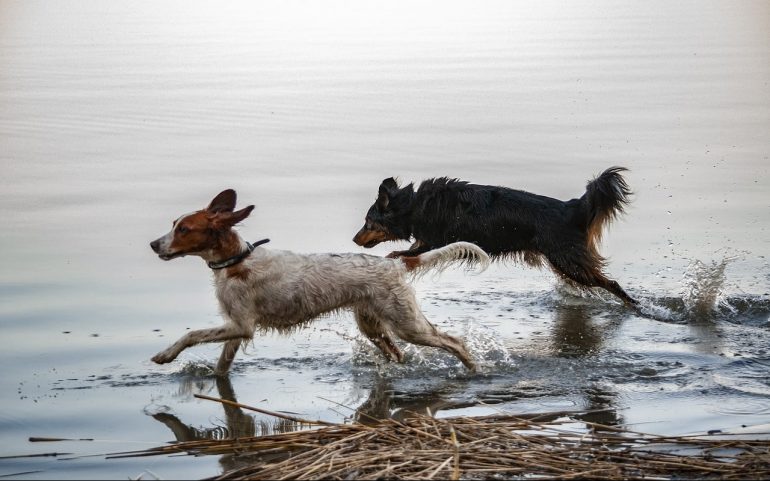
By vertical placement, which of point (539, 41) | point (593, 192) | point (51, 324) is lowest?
point (51, 324)

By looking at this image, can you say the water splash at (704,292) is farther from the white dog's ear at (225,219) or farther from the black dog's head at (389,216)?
the white dog's ear at (225,219)

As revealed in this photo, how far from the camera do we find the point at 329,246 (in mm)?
10133

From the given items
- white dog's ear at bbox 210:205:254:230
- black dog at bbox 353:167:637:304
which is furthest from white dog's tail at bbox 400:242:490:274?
black dog at bbox 353:167:637:304

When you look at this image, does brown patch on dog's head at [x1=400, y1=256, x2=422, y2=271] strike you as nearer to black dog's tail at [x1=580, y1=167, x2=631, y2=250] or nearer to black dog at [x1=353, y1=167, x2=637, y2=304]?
black dog at [x1=353, y1=167, x2=637, y2=304]

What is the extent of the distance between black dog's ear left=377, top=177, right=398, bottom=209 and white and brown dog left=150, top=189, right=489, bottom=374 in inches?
73.2

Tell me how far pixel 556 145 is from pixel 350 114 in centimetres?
305

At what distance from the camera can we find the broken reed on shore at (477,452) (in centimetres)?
531

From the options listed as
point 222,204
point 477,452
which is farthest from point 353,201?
point 477,452

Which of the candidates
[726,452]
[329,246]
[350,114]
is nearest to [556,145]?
[350,114]

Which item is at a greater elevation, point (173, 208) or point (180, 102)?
point (180, 102)

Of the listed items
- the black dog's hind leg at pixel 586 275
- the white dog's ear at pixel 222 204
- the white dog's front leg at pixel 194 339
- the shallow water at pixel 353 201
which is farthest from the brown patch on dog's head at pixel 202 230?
the black dog's hind leg at pixel 586 275

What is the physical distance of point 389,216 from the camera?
9.32m

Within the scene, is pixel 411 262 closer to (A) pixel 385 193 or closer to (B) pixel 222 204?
(B) pixel 222 204

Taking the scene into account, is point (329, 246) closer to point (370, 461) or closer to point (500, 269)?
point (500, 269)
